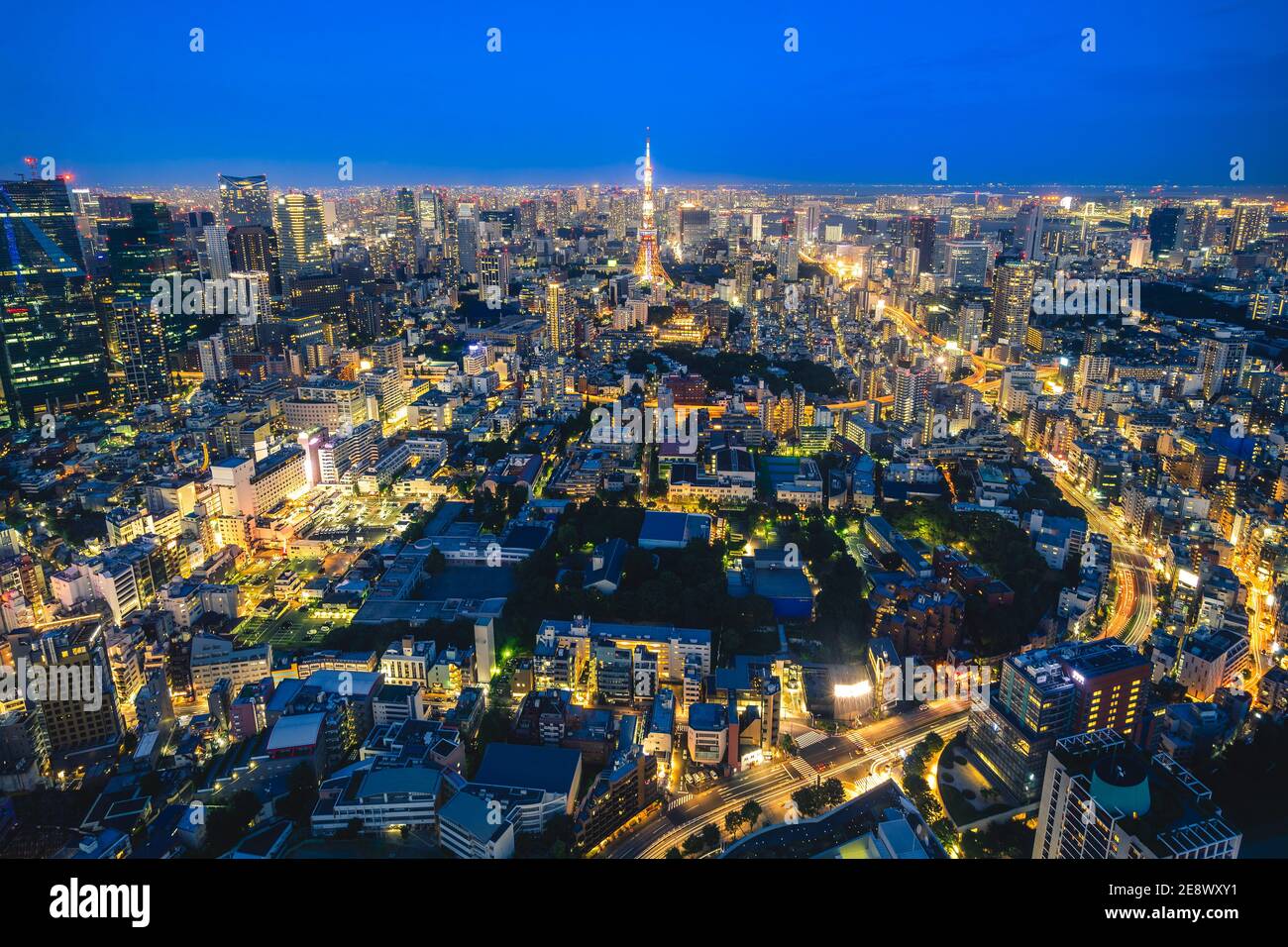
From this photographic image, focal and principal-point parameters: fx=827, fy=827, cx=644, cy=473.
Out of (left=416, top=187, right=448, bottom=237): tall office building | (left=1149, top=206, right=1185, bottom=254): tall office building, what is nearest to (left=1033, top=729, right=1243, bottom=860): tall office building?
(left=1149, top=206, right=1185, bottom=254): tall office building

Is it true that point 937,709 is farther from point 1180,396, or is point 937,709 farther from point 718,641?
point 1180,396

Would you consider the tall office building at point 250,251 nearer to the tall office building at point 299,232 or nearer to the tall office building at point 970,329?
the tall office building at point 299,232

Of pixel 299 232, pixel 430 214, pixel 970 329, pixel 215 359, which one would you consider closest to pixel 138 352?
pixel 215 359

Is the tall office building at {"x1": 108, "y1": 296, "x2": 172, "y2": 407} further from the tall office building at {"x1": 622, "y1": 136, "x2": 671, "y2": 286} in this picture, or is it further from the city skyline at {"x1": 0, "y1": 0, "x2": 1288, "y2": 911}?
the tall office building at {"x1": 622, "y1": 136, "x2": 671, "y2": 286}

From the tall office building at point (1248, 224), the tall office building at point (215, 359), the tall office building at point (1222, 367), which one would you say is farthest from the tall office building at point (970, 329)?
the tall office building at point (215, 359)

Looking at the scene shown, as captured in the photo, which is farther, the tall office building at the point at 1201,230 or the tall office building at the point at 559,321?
the tall office building at the point at 1201,230

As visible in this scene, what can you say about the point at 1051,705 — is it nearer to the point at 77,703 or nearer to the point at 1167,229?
the point at 77,703
